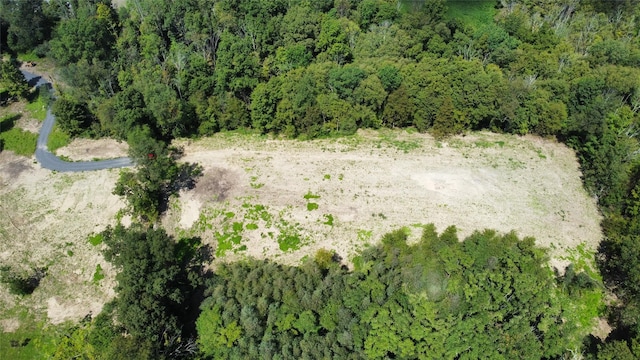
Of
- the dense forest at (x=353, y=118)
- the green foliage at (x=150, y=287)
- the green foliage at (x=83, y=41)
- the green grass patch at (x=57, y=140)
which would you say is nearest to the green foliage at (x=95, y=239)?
the dense forest at (x=353, y=118)

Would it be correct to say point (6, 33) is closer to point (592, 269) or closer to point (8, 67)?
point (8, 67)

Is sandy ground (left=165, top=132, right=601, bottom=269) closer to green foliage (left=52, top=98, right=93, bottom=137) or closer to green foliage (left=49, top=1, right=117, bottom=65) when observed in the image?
green foliage (left=52, top=98, right=93, bottom=137)

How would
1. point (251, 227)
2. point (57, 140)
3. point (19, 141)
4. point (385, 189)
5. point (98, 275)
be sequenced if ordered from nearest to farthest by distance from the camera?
point (98, 275) < point (251, 227) < point (385, 189) < point (57, 140) < point (19, 141)

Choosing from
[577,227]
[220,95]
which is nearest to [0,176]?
[220,95]

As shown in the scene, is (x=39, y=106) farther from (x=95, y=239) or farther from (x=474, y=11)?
(x=474, y=11)

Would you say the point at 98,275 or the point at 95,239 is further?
the point at 95,239

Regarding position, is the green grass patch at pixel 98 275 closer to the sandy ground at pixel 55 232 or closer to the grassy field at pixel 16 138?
the sandy ground at pixel 55 232

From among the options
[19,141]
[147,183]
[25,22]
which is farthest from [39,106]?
[147,183]
